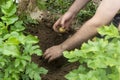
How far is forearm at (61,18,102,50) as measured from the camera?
236 centimetres

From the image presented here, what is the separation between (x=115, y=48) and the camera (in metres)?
1.49

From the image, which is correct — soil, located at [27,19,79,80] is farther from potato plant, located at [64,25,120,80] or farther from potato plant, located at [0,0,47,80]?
potato plant, located at [64,25,120,80]

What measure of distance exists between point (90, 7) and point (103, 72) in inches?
85.3

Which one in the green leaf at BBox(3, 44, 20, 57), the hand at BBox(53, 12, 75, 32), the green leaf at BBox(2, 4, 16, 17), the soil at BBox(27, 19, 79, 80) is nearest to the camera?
the green leaf at BBox(3, 44, 20, 57)

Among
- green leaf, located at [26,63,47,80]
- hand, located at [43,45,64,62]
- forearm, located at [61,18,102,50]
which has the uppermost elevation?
forearm, located at [61,18,102,50]

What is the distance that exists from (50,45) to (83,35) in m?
0.61

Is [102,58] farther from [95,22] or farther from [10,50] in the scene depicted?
[95,22]

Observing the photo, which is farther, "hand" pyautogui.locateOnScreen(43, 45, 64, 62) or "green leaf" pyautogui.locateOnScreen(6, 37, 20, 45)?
"hand" pyautogui.locateOnScreen(43, 45, 64, 62)

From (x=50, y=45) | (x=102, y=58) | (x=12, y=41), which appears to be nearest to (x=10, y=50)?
(x=12, y=41)

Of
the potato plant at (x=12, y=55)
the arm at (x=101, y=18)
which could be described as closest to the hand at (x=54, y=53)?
the arm at (x=101, y=18)

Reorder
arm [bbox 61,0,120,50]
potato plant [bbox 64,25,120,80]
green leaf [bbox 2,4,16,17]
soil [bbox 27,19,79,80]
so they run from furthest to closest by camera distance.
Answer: soil [bbox 27,19,79,80]
arm [bbox 61,0,120,50]
green leaf [bbox 2,4,16,17]
potato plant [bbox 64,25,120,80]

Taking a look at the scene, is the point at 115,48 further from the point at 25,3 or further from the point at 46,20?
the point at 46,20

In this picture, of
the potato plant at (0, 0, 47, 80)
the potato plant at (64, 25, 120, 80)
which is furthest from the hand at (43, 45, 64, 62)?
the potato plant at (64, 25, 120, 80)

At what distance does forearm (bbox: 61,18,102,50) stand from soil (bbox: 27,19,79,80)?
170 mm
